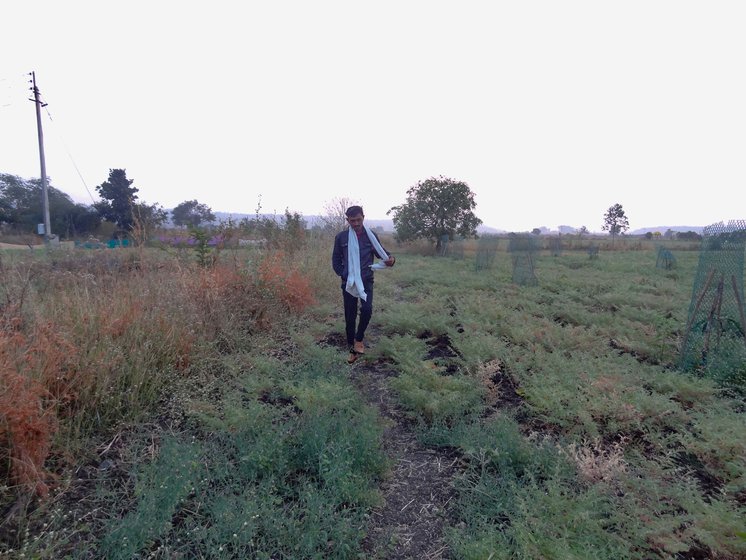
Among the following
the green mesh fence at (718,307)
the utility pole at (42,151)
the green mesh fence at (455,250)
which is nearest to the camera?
the green mesh fence at (718,307)

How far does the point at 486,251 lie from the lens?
580 inches

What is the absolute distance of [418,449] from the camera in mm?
2953

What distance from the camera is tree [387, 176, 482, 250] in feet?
82.4

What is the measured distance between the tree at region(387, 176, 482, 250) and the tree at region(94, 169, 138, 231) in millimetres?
15873

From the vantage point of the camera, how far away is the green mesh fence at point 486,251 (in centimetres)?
1459

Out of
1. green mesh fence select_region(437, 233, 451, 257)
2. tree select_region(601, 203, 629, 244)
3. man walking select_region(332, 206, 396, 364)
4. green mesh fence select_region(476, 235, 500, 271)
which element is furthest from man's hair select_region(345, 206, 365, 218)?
tree select_region(601, 203, 629, 244)

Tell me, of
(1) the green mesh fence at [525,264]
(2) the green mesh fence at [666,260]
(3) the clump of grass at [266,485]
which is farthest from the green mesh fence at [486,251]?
(3) the clump of grass at [266,485]

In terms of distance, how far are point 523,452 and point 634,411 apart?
114 centimetres

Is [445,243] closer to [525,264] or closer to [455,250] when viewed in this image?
[455,250]

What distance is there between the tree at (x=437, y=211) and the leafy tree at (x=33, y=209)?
18.6 meters

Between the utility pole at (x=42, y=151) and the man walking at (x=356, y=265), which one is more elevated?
the utility pole at (x=42, y=151)

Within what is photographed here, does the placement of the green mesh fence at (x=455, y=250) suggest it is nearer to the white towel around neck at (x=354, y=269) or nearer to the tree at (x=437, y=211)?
the tree at (x=437, y=211)

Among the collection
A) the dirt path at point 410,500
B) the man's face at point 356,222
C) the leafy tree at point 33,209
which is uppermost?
the leafy tree at point 33,209

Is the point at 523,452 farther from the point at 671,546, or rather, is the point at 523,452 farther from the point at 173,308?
the point at 173,308
